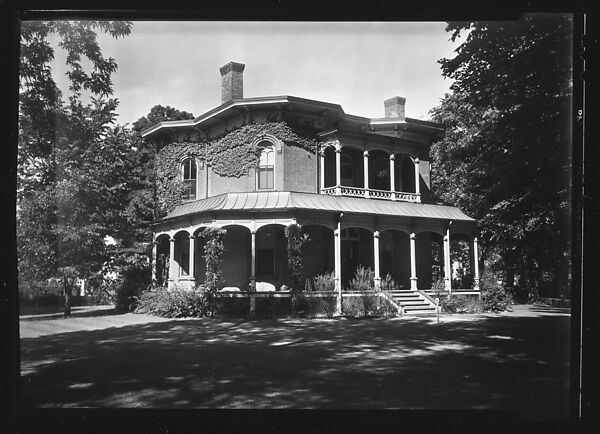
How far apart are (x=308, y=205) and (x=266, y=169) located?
3.69m

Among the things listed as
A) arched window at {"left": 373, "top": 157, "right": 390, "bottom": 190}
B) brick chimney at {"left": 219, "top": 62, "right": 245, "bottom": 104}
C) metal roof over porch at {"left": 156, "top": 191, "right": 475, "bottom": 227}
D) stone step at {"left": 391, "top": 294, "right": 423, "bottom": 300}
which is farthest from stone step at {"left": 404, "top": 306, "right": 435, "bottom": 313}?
brick chimney at {"left": 219, "top": 62, "right": 245, "bottom": 104}

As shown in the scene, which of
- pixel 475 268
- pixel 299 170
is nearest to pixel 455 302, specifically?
pixel 475 268

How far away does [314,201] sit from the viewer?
67.5 ft

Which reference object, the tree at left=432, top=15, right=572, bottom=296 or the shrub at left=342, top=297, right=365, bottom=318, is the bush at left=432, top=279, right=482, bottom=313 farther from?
the tree at left=432, top=15, right=572, bottom=296

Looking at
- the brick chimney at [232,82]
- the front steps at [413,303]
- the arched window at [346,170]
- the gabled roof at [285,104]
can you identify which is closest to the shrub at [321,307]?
the front steps at [413,303]

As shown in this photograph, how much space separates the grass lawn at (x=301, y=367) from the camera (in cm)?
656

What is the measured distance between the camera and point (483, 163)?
46.4 feet

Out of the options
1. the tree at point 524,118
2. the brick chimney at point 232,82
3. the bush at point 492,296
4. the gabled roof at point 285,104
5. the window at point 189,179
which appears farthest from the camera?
the window at point 189,179

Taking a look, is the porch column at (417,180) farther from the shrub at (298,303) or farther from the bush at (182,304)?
the bush at (182,304)

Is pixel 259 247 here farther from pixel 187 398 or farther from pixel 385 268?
pixel 187 398

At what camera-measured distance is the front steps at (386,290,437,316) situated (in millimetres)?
19609

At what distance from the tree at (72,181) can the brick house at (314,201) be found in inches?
182

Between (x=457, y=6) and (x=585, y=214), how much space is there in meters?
2.18

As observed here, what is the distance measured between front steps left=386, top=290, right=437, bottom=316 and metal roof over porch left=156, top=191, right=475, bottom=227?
3.70 m
